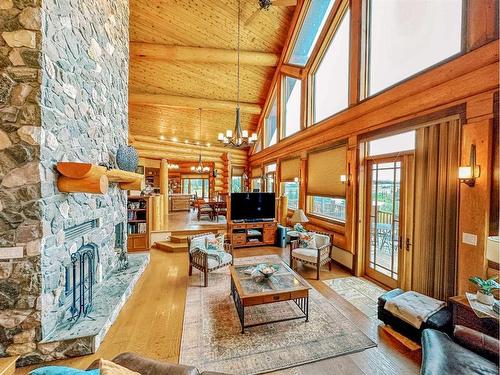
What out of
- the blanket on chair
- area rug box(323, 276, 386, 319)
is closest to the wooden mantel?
the blanket on chair

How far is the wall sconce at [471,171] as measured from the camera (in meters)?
2.47

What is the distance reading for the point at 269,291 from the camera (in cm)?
282

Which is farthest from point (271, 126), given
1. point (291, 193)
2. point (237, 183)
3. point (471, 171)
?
point (471, 171)

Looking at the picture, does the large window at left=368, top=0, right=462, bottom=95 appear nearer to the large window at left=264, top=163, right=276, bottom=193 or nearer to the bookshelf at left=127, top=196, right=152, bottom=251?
the large window at left=264, top=163, right=276, bottom=193

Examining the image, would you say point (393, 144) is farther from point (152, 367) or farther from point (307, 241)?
point (152, 367)

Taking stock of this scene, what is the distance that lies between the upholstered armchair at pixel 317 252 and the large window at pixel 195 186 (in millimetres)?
10863

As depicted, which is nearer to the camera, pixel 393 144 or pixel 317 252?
pixel 393 144

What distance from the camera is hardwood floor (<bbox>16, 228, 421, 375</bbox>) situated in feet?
7.33

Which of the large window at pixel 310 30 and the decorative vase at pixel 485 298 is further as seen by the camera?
the large window at pixel 310 30

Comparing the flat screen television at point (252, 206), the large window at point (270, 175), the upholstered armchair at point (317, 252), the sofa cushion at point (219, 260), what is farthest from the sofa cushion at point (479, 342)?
the large window at point (270, 175)

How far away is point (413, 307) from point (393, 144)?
8.14ft

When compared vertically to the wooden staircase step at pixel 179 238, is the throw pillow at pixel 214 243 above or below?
above

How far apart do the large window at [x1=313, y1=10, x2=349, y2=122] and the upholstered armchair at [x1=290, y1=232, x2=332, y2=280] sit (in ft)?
9.56

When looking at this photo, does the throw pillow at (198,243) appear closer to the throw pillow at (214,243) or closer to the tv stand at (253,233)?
the throw pillow at (214,243)
